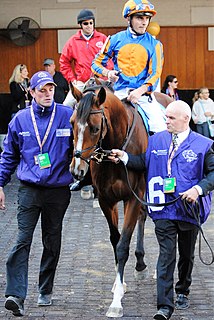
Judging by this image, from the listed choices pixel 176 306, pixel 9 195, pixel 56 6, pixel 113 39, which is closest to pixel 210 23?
pixel 56 6

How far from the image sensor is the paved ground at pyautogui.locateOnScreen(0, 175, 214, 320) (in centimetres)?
679

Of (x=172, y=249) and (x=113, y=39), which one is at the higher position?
(x=113, y=39)

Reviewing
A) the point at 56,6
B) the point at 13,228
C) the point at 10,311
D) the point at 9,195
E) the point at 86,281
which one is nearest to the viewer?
the point at 10,311

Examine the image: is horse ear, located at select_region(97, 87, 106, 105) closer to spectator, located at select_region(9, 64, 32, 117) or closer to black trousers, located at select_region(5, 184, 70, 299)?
black trousers, located at select_region(5, 184, 70, 299)

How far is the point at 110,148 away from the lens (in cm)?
688

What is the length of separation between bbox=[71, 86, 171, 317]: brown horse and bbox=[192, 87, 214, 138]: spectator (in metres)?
9.29

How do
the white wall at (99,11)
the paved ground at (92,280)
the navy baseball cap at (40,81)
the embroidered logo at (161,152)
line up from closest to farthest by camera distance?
the embroidered logo at (161,152) < the navy baseball cap at (40,81) < the paved ground at (92,280) < the white wall at (99,11)

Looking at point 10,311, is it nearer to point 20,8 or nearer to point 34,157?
point 34,157

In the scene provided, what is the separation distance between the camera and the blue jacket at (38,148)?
6.58m

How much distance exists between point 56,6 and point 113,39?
399 inches

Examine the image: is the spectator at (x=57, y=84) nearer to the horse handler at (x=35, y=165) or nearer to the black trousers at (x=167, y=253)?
the horse handler at (x=35, y=165)

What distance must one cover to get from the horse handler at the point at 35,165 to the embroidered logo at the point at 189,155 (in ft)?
3.39

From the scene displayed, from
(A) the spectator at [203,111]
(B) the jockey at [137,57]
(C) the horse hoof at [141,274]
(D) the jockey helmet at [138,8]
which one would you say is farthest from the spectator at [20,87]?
(C) the horse hoof at [141,274]

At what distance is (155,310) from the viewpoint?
6.82 metres
